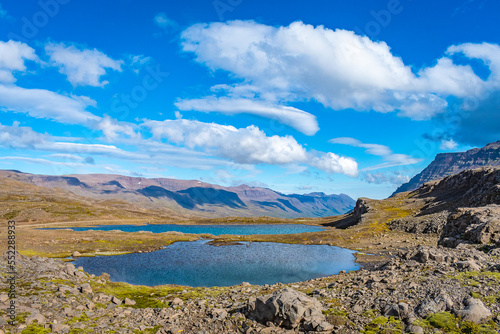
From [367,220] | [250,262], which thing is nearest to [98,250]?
[250,262]

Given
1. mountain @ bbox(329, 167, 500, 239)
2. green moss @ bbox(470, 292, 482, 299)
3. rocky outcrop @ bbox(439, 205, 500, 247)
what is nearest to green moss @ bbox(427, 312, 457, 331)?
green moss @ bbox(470, 292, 482, 299)

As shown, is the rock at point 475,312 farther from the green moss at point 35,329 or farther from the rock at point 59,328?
the green moss at point 35,329

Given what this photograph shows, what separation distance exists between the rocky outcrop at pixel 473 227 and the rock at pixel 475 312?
2127cm

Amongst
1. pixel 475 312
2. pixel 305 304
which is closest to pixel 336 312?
pixel 305 304

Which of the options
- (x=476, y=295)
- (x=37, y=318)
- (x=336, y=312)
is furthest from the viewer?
(x=336, y=312)

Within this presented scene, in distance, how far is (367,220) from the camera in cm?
14475

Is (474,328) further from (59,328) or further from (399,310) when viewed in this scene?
(59,328)

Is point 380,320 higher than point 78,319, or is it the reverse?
point 380,320

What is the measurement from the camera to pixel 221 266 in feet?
235

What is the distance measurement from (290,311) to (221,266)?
181 feet

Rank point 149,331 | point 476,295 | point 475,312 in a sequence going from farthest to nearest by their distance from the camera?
point 149,331 → point 476,295 → point 475,312

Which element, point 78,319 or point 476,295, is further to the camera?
point 78,319

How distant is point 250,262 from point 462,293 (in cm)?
6080

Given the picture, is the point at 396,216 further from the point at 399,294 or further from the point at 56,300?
the point at 56,300
